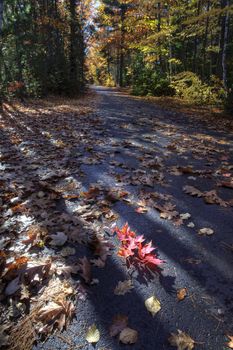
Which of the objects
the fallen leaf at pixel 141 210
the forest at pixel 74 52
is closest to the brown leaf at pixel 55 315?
the fallen leaf at pixel 141 210

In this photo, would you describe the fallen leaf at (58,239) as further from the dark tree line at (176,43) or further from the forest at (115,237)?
the dark tree line at (176,43)

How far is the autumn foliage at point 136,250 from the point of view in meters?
2.48

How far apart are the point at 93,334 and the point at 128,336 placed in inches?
9.5

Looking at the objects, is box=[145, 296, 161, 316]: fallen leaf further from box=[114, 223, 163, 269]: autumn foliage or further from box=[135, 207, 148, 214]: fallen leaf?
box=[135, 207, 148, 214]: fallen leaf

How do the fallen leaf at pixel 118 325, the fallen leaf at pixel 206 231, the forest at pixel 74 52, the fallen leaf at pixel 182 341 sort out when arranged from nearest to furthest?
the fallen leaf at pixel 182 341
the fallen leaf at pixel 118 325
the fallen leaf at pixel 206 231
the forest at pixel 74 52

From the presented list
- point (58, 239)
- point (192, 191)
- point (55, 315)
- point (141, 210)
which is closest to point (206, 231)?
A: point (141, 210)

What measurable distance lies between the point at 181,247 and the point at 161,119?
712 centimetres

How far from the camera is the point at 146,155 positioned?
17.6 ft

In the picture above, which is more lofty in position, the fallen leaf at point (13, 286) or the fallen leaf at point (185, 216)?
the fallen leaf at point (185, 216)

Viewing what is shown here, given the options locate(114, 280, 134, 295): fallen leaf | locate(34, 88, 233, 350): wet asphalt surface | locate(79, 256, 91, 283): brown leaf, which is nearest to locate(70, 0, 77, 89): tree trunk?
locate(34, 88, 233, 350): wet asphalt surface

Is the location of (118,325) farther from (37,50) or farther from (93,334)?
(37,50)

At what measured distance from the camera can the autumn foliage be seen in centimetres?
248

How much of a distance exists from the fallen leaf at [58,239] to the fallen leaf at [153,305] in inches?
41.0

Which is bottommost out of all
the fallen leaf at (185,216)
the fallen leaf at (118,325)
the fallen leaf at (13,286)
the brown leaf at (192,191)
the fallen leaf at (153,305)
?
the fallen leaf at (118,325)
